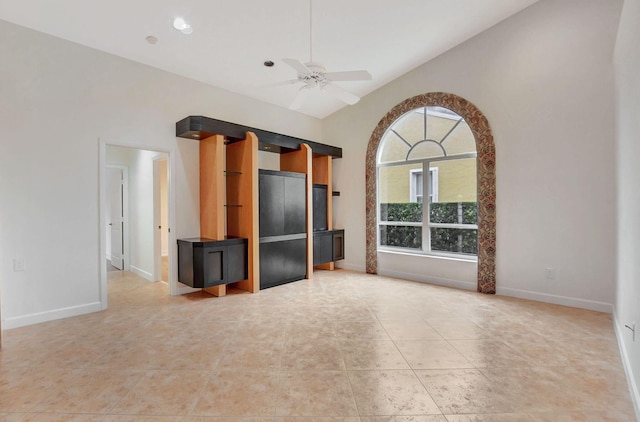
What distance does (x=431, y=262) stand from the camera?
5.21 m

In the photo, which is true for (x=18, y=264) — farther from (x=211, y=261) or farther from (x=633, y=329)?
(x=633, y=329)

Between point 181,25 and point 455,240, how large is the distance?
4.86m

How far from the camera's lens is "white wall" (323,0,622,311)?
3.73m

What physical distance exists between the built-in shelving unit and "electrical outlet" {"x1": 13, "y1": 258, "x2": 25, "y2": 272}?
5.44 ft

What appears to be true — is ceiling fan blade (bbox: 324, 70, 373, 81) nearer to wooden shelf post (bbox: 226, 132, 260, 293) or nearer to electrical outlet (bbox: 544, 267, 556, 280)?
wooden shelf post (bbox: 226, 132, 260, 293)

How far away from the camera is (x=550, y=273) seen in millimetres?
4109

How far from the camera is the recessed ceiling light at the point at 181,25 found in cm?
343

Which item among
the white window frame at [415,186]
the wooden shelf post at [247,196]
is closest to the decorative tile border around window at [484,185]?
the white window frame at [415,186]

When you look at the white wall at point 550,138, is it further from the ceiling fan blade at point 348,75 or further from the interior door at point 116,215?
the interior door at point 116,215

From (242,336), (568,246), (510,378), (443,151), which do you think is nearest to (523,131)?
(443,151)

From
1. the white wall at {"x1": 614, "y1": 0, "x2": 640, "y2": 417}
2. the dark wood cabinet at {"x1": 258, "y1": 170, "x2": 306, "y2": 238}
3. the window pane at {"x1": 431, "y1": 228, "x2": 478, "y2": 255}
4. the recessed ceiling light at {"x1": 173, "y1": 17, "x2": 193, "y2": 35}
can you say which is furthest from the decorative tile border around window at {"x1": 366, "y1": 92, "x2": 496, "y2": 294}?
the recessed ceiling light at {"x1": 173, "y1": 17, "x2": 193, "y2": 35}

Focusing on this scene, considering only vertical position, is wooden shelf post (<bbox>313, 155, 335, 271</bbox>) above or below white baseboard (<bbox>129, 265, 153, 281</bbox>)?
above

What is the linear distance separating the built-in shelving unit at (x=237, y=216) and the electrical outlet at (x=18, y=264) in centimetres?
166

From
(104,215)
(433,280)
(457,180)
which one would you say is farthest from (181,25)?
(433,280)
